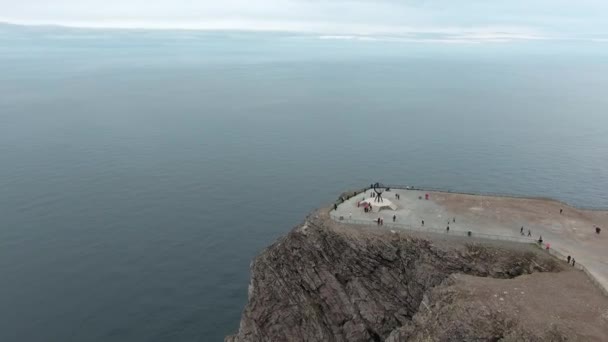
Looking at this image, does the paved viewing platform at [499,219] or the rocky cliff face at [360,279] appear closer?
the rocky cliff face at [360,279]

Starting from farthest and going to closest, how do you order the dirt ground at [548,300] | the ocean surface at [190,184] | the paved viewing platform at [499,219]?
1. the ocean surface at [190,184]
2. the paved viewing platform at [499,219]
3. the dirt ground at [548,300]

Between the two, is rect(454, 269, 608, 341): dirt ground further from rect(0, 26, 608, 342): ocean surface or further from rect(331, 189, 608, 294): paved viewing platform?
rect(0, 26, 608, 342): ocean surface

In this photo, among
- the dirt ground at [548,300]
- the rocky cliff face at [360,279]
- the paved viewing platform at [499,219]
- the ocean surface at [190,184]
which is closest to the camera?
the dirt ground at [548,300]

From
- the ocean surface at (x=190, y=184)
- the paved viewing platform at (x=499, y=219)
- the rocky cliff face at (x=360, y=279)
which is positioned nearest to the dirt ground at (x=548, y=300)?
the rocky cliff face at (x=360, y=279)

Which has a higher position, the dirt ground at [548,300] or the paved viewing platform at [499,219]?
the paved viewing platform at [499,219]

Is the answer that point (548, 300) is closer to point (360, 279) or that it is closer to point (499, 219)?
point (499, 219)

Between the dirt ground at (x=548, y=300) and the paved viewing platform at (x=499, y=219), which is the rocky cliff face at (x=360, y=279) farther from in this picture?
the paved viewing platform at (x=499, y=219)
